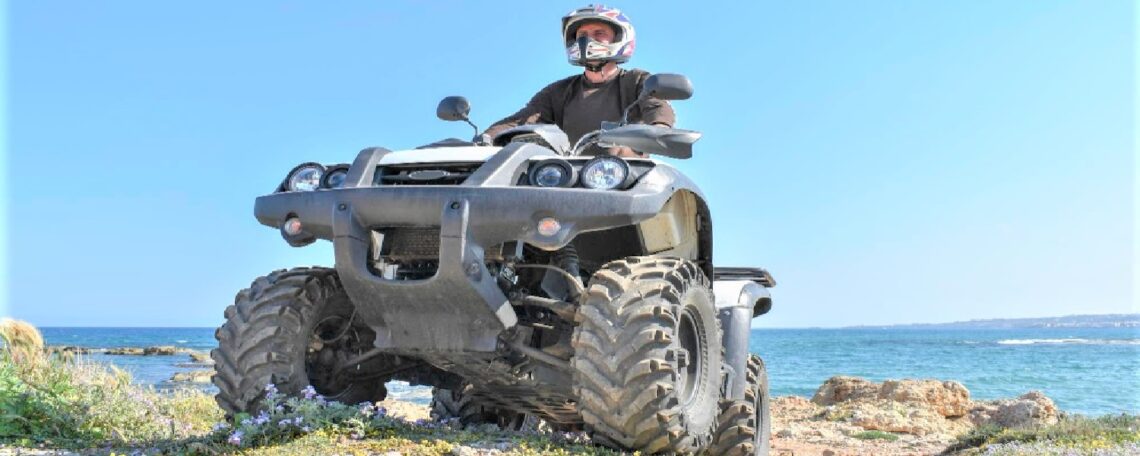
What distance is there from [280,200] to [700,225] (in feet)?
8.16

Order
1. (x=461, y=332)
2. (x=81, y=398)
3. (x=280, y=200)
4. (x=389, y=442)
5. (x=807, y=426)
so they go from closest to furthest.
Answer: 1. (x=389, y=442)
2. (x=461, y=332)
3. (x=280, y=200)
4. (x=81, y=398)
5. (x=807, y=426)

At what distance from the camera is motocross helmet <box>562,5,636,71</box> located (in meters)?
6.97

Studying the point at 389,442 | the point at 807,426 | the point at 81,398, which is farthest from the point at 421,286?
the point at 807,426

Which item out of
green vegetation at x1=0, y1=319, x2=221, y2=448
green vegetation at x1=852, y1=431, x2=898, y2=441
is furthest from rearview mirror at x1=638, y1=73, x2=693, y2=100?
Result: green vegetation at x1=852, y1=431, x2=898, y2=441

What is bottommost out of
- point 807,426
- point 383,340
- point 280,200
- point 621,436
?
point 807,426

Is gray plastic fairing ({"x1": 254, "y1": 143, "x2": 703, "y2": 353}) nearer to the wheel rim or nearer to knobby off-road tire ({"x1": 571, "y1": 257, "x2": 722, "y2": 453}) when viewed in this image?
knobby off-road tire ({"x1": 571, "y1": 257, "x2": 722, "y2": 453})

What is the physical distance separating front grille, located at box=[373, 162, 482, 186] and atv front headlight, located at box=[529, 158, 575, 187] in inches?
12.3

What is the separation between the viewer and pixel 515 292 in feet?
17.6

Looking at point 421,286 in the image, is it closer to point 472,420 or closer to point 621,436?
point 621,436

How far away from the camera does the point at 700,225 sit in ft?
21.0

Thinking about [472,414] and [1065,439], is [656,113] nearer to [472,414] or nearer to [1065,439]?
[472,414]

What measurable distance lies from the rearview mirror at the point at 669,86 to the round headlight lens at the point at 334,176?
1.68 m

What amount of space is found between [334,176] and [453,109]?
1.31 meters

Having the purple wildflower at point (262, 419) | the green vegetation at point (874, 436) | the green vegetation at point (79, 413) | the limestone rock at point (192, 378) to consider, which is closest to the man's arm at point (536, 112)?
the purple wildflower at point (262, 419)
